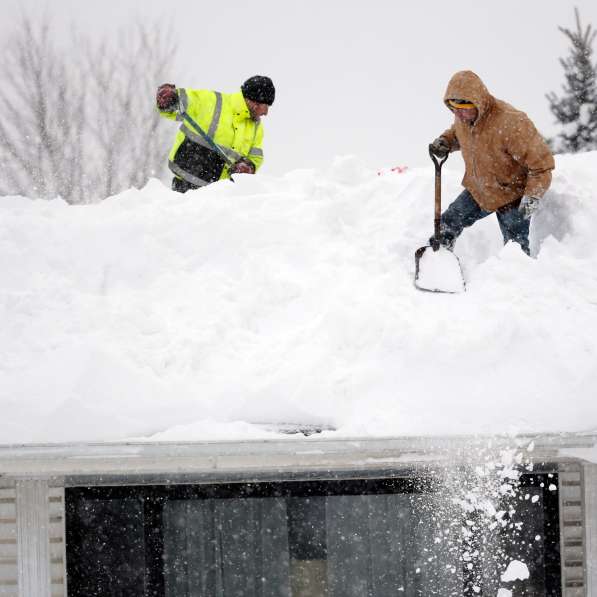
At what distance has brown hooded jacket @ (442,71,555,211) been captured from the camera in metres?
4.69

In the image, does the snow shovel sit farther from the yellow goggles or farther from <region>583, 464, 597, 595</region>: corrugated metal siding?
<region>583, 464, 597, 595</region>: corrugated metal siding

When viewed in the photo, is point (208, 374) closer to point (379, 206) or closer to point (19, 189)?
point (379, 206)

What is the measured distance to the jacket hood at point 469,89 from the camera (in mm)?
4660

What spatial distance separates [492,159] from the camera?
491 centimetres

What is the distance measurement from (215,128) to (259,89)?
0.55 m

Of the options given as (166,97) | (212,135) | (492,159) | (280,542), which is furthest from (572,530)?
(166,97)

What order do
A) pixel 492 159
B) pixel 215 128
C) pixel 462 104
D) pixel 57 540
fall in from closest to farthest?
pixel 57 540 < pixel 462 104 < pixel 492 159 < pixel 215 128

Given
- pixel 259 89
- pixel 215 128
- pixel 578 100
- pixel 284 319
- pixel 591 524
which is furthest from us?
pixel 578 100

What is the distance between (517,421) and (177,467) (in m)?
1.72

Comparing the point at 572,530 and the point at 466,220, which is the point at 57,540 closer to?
the point at 572,530

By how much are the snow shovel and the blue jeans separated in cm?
22

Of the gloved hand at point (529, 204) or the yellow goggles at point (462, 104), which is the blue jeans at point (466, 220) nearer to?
the gloved hand at point (529, 204)

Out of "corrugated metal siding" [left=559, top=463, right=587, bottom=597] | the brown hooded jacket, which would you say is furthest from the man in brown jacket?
"corrugated metal siding" [left=559, top=463, right=587, bottom=597]

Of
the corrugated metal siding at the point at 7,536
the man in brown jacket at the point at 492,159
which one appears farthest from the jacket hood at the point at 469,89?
the corrugated metal siding at the point at 7,536
